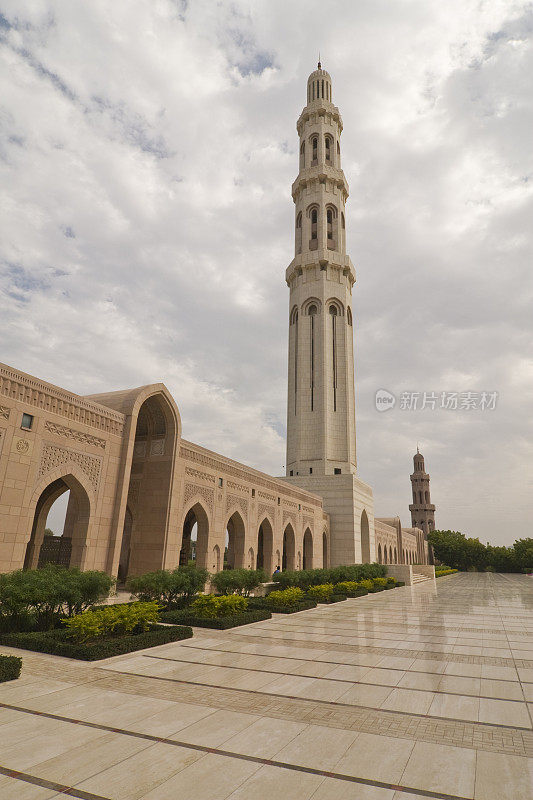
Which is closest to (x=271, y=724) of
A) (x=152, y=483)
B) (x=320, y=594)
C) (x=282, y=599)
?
(x=282, y=599)

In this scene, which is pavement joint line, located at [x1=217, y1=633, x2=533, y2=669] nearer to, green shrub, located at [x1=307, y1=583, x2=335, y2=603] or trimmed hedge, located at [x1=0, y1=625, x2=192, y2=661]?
trimmed hedge, located at [x1=0, y1=625, x2=192, y2=661]

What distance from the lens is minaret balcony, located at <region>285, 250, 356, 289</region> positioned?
37625mm

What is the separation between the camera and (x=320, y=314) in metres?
36.7

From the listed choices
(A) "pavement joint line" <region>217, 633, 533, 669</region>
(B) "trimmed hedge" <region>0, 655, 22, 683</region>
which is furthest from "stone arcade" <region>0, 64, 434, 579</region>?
(A) "pavement joint line" <region>217, 633, 533, 669</region>

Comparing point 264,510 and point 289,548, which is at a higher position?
point 264,510

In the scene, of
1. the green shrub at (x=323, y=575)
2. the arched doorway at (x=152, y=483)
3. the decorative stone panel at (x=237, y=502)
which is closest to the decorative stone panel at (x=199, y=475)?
the arched doorway at (x=152, y=483)

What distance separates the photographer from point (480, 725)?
4629 millimetres

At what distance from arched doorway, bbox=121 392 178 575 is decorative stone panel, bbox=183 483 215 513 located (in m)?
1.19

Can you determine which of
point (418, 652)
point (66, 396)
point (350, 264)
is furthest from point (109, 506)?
point (350, 264)

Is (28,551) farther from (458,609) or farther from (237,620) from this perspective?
(458,609)

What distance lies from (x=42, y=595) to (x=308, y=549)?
22.4 m

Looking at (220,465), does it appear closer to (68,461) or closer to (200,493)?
(200,493)

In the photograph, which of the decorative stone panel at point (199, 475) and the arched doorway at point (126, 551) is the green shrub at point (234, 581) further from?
the arched doorway at point (126, 551)

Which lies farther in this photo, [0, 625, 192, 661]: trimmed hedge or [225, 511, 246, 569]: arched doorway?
[225, 511, 246, 569]: arched doorway
